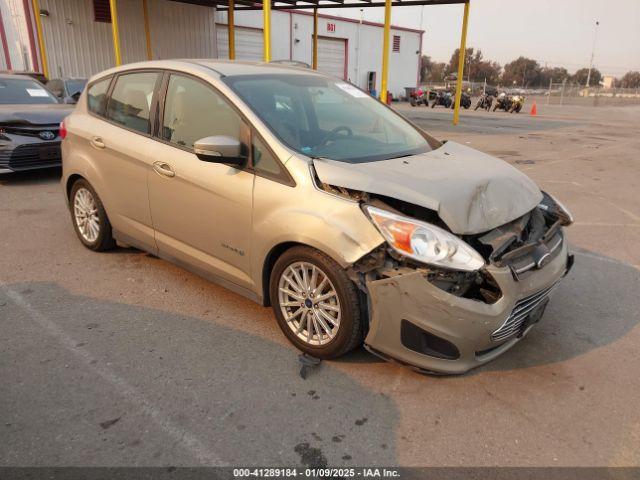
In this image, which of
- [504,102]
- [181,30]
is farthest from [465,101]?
[181,30]

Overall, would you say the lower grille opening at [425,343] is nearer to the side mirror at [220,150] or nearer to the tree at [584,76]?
the side mirror at [220,150]

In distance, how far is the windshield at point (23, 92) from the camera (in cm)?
823

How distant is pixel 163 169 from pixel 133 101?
870 millimetres

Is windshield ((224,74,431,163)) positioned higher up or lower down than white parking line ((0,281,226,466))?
higher up

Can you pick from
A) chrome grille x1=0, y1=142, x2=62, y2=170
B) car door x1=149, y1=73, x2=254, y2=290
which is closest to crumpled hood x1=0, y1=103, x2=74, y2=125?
chrome grille x1=0, y1=142, x2=62, y2=170

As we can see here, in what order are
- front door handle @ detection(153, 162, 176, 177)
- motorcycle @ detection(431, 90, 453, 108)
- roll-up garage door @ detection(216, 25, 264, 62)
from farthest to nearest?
motorcycle @ detection(431, 90, 453, 108)
roll-up garage door @ detection(216, 25, 264, 62)
front door handle @ detection(153, 162, 176, 177)

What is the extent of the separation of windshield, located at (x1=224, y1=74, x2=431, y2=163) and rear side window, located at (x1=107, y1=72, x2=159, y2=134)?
84cm

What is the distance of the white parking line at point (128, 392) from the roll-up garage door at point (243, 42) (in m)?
26.7

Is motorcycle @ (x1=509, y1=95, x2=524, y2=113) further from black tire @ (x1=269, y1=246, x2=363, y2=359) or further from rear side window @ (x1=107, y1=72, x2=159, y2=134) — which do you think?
black tire @ (x1=269, y1=246, x2=363, y2=359)

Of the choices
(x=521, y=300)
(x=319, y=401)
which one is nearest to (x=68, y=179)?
(x=319, y=401)

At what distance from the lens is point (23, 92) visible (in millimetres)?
8539

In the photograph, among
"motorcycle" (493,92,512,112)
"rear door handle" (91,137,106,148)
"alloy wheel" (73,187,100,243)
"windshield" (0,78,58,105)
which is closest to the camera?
"rear door handle" (91,137,106,148)

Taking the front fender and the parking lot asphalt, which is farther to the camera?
the front fender

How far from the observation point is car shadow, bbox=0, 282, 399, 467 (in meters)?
2.35
